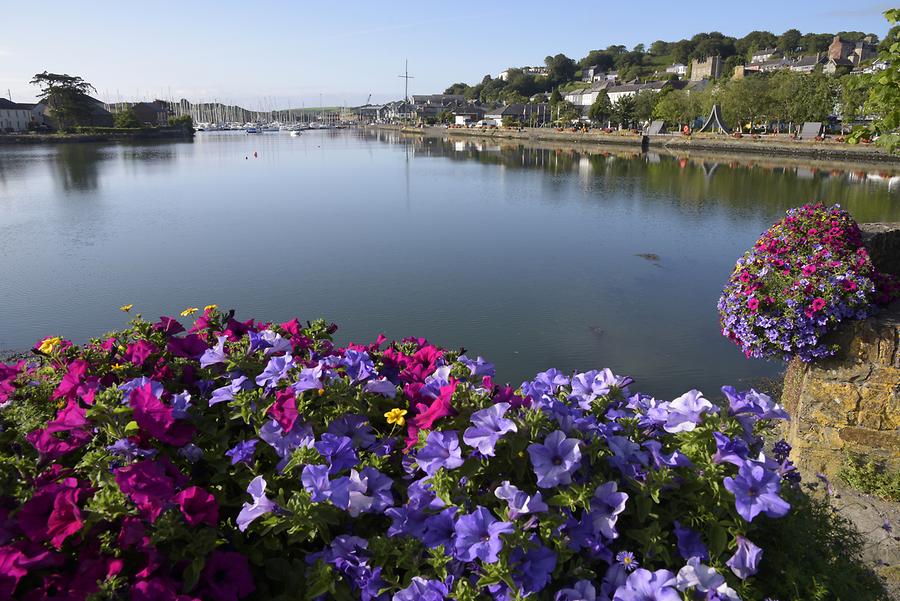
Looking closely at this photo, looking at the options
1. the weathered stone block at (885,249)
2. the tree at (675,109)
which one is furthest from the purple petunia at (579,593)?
the tree at (675,109)

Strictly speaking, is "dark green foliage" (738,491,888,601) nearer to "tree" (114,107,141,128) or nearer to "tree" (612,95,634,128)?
"tree" (612,95,634,128)

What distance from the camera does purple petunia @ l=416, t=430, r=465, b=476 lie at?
1.84 meters

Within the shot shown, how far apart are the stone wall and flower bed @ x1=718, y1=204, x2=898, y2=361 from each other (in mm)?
130

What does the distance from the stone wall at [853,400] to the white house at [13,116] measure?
10510 centimetres

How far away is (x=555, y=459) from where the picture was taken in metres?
1.81

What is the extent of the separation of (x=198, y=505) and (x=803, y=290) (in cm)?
459

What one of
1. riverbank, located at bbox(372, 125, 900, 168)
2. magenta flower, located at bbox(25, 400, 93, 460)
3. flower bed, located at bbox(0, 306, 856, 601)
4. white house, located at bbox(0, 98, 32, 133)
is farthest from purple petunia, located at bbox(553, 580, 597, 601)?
white house, located at bbox(0, 98, 32, 133)

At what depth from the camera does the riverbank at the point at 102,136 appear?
231 feet

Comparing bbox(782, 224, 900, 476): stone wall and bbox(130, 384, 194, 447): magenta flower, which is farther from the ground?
bbox(130, 384, 194, 447): magenta flower

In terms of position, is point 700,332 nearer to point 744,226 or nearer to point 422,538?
point 422,538

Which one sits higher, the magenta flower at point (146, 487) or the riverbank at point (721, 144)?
the riverbank at point (721, 144)

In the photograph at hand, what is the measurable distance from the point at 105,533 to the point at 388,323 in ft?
29.4

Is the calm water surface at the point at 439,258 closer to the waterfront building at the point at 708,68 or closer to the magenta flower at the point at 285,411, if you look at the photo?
the magenta flower at the point at 285,411

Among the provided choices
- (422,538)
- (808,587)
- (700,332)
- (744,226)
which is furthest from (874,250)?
(744,226)
